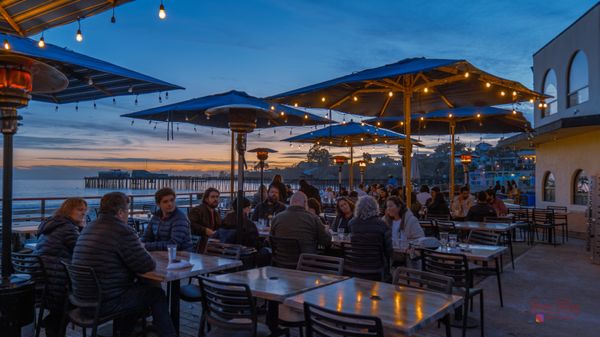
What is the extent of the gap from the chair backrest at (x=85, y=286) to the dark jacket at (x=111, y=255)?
2.1 inches

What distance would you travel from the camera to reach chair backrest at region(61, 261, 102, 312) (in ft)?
10.7

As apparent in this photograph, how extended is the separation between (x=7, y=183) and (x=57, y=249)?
0.75 m

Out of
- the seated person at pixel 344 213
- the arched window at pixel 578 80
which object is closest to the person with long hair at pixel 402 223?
Answer: the seated person at pixel 344 213

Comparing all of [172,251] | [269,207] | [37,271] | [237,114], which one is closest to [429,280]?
[172,251]

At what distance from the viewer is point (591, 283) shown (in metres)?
6.60

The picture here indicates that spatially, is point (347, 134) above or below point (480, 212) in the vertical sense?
above

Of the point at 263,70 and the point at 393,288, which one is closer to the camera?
the point at 393,288

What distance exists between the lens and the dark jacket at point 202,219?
6070mm

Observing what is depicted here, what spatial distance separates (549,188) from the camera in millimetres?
14055

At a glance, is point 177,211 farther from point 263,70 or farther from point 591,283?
point 263,70

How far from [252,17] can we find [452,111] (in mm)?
7040

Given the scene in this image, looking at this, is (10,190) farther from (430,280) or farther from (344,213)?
(344,213)

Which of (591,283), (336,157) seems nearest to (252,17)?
(336,157)

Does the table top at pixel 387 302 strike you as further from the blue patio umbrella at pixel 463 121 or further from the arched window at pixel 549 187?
the arched window at pixel 549 187
